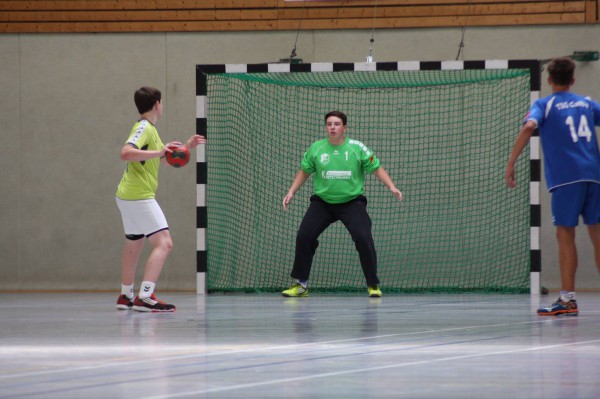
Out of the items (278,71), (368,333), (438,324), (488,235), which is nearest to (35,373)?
(368,333)

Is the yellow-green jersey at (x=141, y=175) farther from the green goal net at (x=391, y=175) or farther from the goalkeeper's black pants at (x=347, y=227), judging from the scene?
the green goal net at (x=391, y=175)

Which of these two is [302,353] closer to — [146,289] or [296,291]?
[146,289]

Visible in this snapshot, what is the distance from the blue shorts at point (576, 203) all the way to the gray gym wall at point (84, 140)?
5991 mm

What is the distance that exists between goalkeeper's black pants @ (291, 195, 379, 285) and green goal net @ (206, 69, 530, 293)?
1.31 metres

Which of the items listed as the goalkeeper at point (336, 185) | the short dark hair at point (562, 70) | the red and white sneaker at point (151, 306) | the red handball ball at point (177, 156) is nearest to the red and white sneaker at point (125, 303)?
the red and white sneaker at point (151, 306)

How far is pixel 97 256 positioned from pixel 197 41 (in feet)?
9.77

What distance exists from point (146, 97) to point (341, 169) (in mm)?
2681

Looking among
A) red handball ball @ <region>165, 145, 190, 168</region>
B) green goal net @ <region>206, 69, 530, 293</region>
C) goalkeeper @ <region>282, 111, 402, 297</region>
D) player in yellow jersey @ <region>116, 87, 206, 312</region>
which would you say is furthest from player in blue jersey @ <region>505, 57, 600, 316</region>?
green goal net @ <region>206, 69, 530, 293</region>

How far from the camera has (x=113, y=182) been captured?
1270cm

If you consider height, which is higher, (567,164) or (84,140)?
(84,140)

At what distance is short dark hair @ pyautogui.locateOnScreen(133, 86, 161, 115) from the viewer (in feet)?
27.3

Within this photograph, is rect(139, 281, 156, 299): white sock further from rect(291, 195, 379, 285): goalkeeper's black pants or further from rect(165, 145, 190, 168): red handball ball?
rect(291, 195, 379, 285): goalkeeper's black pants

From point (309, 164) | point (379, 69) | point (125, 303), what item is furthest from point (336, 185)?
point (125, 303)

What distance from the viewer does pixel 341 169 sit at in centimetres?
1034
